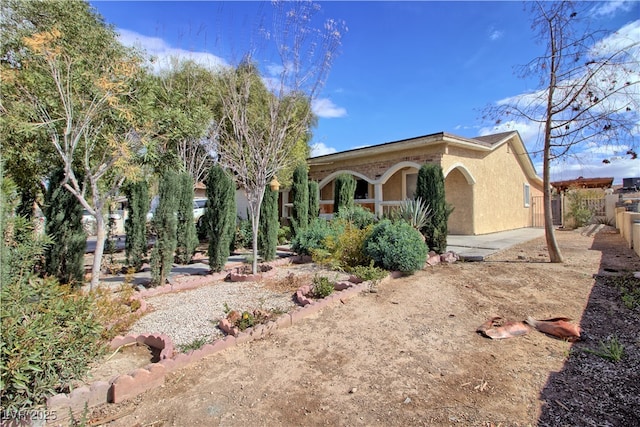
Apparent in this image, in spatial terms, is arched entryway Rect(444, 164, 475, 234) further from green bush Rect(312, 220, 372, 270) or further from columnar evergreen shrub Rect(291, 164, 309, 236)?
green bush Rect(312, 220, 372, 270)

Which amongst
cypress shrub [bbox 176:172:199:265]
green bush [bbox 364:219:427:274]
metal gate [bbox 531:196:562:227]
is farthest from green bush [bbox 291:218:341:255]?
metal gate [bbox 531:196:562:227]

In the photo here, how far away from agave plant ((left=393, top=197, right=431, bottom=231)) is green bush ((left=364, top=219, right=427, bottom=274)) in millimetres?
1073

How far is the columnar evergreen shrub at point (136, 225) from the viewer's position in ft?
25.9

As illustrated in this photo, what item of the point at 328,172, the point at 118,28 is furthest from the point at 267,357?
the point at 328,172

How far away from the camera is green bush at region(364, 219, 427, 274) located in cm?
662

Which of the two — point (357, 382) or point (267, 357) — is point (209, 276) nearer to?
point (267, 357)

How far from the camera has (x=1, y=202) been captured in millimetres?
3719

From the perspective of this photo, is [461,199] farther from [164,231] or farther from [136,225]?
[136,225]

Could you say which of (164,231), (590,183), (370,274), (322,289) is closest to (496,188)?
(370,274)

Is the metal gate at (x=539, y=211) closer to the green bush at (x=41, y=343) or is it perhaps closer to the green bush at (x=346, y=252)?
the green bush at (x=346, y=252)

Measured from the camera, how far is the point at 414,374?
9.97ft

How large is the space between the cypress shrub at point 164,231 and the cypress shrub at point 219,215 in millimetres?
1143

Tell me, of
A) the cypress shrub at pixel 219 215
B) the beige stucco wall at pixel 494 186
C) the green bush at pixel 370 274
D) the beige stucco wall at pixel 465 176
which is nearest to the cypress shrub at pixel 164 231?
the cypress shrub at pixel 219 215

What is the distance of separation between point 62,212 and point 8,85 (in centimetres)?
221
